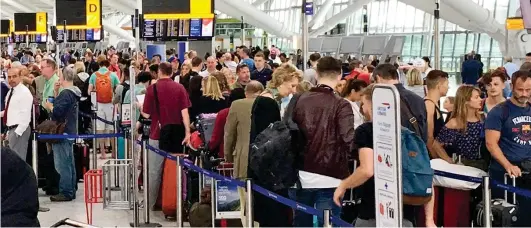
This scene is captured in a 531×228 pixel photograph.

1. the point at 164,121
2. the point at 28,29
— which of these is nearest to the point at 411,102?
the point at 164,121

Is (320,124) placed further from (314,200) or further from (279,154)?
(314,200)

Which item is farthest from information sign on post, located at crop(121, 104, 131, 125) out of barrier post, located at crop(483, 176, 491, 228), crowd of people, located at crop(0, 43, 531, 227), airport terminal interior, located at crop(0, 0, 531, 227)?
barrier post, located at crop(483, 176, 491, 228)

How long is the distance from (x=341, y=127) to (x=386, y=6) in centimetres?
4194

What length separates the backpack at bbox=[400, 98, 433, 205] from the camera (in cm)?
570

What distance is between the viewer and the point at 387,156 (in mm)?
5242

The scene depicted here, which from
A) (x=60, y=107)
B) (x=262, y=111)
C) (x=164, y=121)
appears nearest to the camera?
(x=262, y=111)

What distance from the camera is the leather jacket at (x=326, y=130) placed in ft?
21.3

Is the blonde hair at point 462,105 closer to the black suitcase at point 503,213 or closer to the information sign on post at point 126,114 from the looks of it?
the black suitcase at point 503,213

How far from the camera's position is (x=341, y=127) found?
6.45 meters

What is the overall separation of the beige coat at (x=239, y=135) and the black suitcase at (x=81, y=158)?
16.5 ft

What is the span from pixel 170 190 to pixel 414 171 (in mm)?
5205

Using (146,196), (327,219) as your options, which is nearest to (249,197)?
(327,219)

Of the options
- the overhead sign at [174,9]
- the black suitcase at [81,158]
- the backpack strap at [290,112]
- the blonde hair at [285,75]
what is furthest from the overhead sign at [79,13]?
the backpack strap at [290,112]

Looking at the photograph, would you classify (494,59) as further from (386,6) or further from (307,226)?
(307,226)
